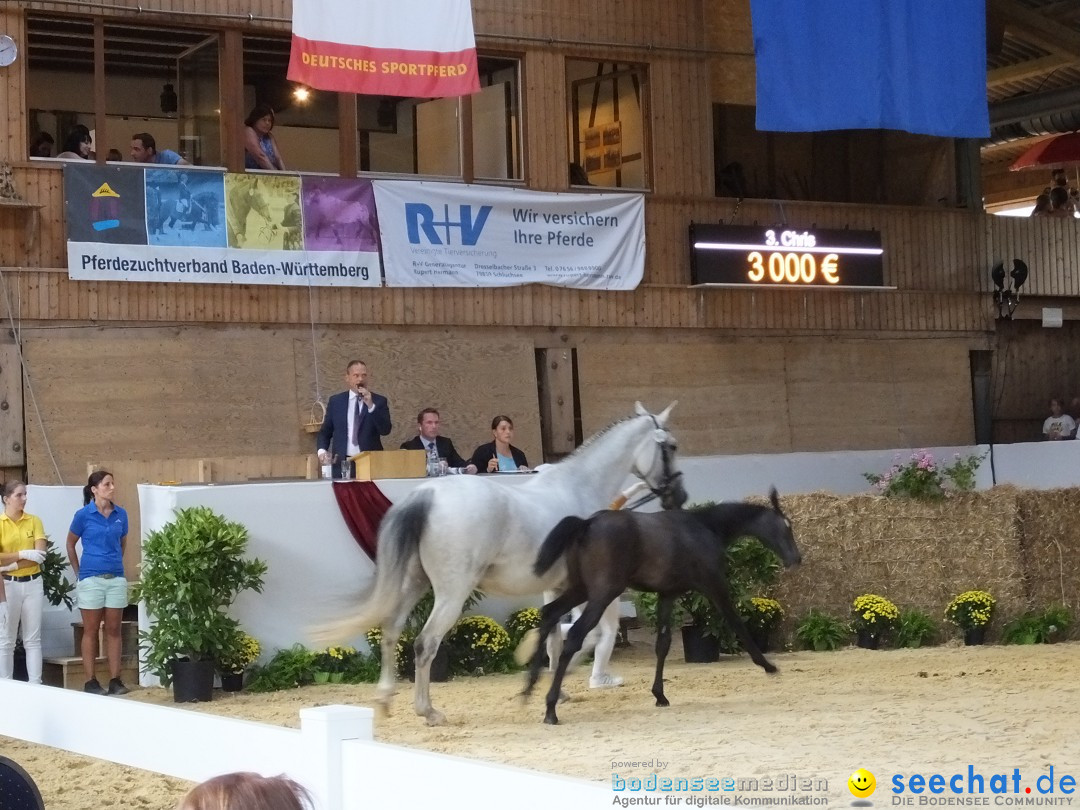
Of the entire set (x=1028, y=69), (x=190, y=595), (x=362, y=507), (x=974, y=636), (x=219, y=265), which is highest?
(x=1028, y=69)

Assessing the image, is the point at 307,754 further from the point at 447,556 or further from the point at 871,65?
the point at 871,65

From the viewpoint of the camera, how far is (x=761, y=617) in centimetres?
1309

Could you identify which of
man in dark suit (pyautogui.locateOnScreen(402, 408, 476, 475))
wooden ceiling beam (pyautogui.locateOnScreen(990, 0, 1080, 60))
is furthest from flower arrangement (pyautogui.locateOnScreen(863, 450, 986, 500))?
wooden ceiling beam (pyautogui.locateOnScreen(990, 0, 1080, 60))

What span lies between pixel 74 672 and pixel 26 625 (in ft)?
1.93

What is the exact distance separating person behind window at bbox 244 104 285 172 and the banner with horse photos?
1.07 feet

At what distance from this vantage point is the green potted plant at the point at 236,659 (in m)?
11.4

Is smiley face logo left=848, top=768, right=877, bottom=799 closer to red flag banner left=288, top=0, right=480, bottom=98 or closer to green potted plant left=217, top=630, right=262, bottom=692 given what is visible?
green potted plant left=217, top=630, right=262, bottom=692

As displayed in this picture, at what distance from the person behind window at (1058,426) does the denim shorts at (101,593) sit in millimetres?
13073

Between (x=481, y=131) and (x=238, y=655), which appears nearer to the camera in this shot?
(x=238, y=655)

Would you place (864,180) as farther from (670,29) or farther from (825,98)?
(825,98)

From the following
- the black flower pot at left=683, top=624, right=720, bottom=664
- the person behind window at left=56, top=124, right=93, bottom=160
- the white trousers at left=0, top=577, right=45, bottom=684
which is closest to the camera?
the white trousers at left=0, top=577, right=45, bottom=684

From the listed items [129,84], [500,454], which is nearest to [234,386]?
[500,454]

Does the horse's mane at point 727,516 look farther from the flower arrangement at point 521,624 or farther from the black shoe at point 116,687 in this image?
the black shoe at point 116,687

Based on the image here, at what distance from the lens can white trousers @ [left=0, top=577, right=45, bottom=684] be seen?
11.4 meters
